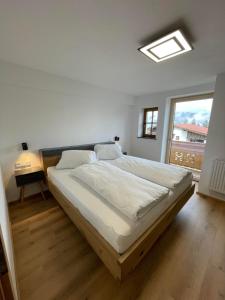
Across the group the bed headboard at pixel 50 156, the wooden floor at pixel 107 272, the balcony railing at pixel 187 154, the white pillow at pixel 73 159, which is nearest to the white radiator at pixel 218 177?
the wooden floor at pixel 107 272

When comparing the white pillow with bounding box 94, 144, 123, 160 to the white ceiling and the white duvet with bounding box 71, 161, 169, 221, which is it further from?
the white ceiling

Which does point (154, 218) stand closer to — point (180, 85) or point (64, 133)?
point (64, 133)

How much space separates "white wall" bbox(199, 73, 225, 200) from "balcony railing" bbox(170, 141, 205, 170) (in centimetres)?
104

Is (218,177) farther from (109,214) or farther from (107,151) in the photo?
(109,214)

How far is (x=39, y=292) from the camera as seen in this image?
44.8 inches

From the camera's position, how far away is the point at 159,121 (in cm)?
358

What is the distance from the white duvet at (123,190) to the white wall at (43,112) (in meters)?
1.11

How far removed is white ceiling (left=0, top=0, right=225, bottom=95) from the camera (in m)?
1.03

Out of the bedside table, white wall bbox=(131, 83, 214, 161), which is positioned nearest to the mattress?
the bedside table

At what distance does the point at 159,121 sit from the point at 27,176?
10.7 ft

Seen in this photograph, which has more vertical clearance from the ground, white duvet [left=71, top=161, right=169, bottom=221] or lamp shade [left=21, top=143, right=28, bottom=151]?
lamp shade [left=21, top=143, right=28, bottom=151]

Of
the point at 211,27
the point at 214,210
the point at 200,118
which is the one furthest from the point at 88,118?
the point at 214,210

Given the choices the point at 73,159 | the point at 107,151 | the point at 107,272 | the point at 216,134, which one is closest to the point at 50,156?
the point at 73,159

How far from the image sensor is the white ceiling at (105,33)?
103 cm
